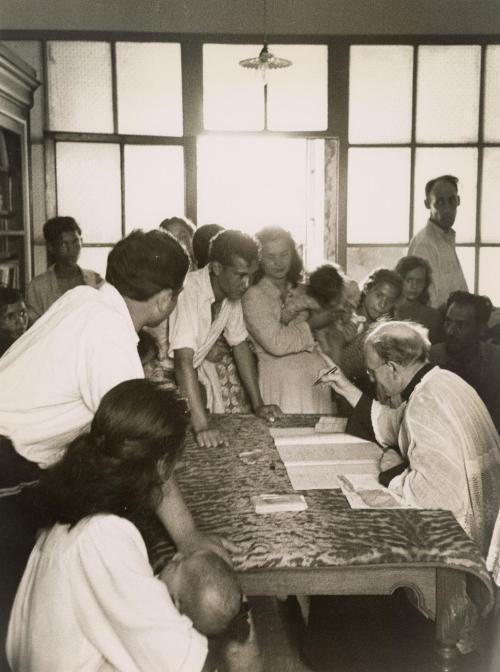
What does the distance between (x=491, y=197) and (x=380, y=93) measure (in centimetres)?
102

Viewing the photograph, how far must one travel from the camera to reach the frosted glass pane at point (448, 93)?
5312 millimetres

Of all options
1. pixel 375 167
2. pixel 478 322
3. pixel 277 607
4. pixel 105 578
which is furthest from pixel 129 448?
pixel 375 167

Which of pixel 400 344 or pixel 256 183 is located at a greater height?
pixel 256 183

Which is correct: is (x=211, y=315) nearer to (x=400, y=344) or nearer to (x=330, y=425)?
(x=330, y=425)

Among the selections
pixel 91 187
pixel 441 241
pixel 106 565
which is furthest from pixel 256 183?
pixel 106 565

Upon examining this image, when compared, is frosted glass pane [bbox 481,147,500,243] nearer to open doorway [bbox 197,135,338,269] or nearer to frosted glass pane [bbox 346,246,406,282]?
frosted glass pane [bbox 346,246,406,282]

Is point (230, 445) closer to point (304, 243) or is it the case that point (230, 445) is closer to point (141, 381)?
point (141, 381)

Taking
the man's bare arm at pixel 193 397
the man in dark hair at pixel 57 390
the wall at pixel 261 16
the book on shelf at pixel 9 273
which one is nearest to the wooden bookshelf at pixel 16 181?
the book on shelf at pixel 9 273

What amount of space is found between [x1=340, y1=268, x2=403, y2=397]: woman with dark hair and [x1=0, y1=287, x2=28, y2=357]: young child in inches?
59.2

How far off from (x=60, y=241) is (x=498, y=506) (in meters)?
2.86

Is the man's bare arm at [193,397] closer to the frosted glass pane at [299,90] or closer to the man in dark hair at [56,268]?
the man in dark hair at [56,268]

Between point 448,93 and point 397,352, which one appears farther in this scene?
point 448,93

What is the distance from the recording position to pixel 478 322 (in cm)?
389

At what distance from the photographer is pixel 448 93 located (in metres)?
5.36
